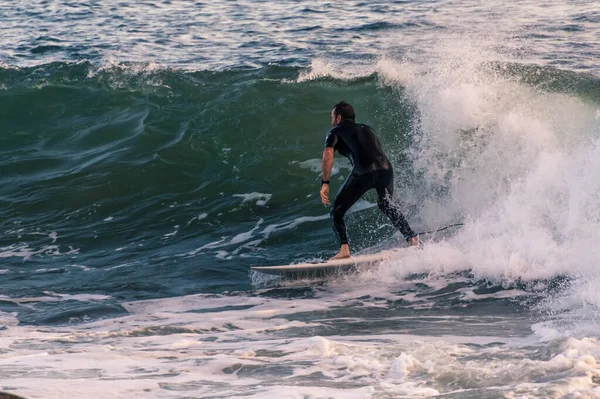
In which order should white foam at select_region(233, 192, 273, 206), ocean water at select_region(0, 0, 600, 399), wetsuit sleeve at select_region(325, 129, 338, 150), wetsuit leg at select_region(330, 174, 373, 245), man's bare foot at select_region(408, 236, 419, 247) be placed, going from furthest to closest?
white foam at select_region(233, 192, 273, 206), man's bare foot at select_region(408, 236, 419, 247), wetsuit leg at select_region(330, 174, 373, 245), wetsuit sleeve at select_region(325, 129, 338, 150), ocean water at select_region(0, 0, 600, 399)

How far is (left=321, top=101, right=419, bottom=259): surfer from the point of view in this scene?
28.2 ft

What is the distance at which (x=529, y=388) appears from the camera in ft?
16.3

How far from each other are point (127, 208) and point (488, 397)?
8.19m

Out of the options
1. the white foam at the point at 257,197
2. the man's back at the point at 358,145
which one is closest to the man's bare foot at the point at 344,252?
the man's back at the point at 358,145

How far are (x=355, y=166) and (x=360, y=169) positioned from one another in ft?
0.22

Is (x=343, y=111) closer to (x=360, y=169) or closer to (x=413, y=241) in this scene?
(x=360, y=169)

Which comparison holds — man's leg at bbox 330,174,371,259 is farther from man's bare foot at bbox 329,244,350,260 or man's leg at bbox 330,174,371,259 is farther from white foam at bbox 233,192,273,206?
white foam at bbox 233,192,273,206

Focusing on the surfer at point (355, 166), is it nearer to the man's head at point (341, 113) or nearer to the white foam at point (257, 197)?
the man's head at point (341, 113)

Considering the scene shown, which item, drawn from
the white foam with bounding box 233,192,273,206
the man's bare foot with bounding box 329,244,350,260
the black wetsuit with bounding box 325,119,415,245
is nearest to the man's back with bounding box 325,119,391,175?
the black wetsuit with bounding box 325,119,415,245

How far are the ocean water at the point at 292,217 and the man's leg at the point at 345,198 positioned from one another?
0.40 metres

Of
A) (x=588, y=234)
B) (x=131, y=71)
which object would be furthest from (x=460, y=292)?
(x=131, y=71)

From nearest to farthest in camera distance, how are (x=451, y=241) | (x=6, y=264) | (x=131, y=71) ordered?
1. (x=451, y=241)
2. (x=6, y=264)
3. (x=131, y=71)

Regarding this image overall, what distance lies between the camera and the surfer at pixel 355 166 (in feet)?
Answer: 28.2

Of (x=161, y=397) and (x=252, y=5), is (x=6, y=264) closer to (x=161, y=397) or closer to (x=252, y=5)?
(x=161, y=397)
